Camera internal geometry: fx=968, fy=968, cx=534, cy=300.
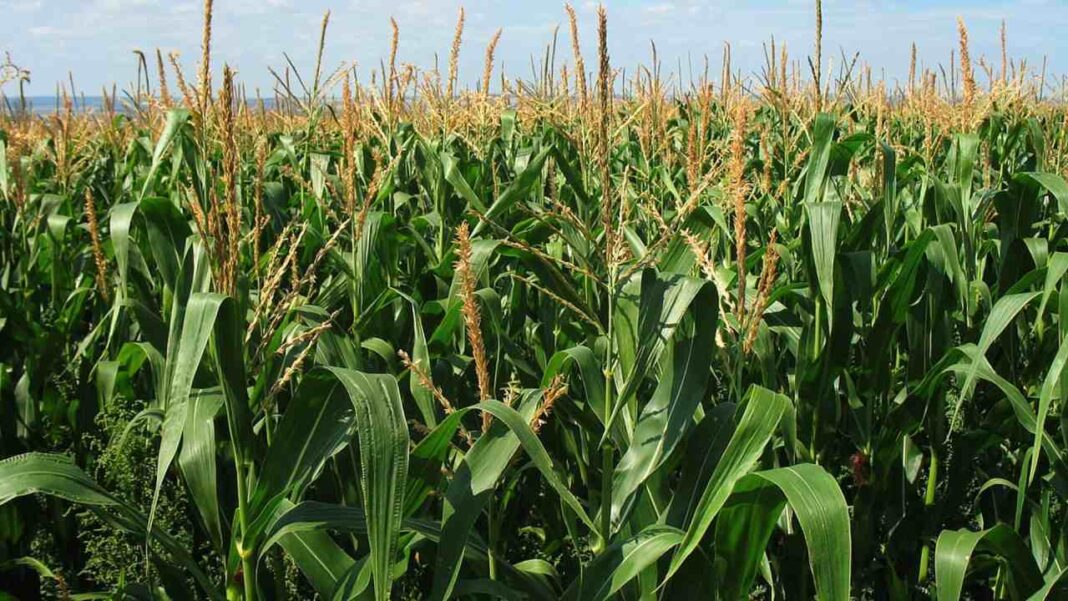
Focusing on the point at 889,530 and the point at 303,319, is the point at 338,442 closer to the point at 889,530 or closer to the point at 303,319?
the point at 303,319

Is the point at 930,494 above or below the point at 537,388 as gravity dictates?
below

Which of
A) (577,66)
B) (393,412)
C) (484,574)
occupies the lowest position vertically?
(484,574)

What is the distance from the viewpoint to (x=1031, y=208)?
2.50m

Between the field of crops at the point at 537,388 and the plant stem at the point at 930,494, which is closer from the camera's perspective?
the field of crops at the point at 537,388

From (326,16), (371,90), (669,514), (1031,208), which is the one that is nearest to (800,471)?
(669,514)

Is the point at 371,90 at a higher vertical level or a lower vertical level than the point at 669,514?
higher

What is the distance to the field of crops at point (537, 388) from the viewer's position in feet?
4.54

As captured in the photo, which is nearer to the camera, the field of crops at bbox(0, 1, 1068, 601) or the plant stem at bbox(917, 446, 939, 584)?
the field of crops at bbox(0, 1, 1068, 601)

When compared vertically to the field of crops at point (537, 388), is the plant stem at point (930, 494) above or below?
below

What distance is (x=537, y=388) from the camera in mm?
1950

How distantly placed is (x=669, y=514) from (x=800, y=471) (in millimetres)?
294

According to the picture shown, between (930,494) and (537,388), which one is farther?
(930,494)

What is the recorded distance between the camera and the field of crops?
4.54 ft

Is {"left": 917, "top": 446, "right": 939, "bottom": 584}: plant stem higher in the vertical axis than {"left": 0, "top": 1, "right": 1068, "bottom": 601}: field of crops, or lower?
lower
